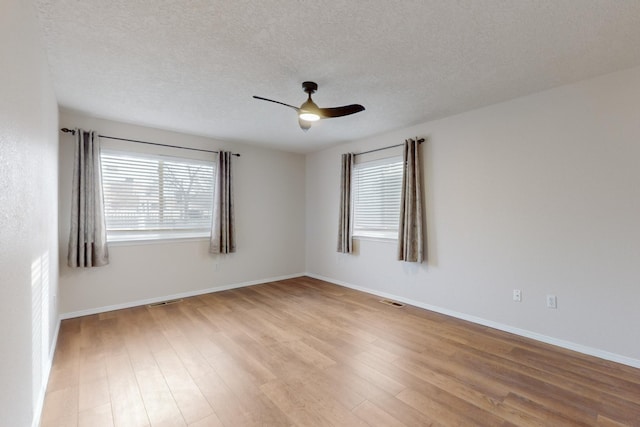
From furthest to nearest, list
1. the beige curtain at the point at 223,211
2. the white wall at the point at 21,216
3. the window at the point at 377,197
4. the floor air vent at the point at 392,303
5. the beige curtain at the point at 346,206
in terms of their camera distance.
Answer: the beige curtain at the point at 346,206 < the beige curtain at the point at 223,211 < the window at the point at 377,197 < the floor air vent at the point at 392,303 < the white wall at the point at 21,216

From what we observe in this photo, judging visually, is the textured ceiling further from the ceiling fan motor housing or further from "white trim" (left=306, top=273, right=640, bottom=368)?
"white trim" (left=306, top=273, right=640, bottom=368)

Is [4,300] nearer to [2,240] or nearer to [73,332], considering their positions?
[2,240]

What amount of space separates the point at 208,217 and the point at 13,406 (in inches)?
145

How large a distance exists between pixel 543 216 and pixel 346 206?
9.03 ft

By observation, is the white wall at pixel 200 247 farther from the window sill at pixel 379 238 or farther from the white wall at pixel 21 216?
the white wall at pixel 21 216

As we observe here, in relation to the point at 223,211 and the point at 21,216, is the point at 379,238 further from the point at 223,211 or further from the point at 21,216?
the point at 21,216

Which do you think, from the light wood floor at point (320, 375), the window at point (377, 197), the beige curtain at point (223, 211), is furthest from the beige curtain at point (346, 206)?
the beige curtain at point (223, 211)

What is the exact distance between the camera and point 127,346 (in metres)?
2.86

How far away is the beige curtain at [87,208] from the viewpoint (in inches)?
140

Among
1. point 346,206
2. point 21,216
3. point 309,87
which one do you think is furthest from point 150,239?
point 309,87

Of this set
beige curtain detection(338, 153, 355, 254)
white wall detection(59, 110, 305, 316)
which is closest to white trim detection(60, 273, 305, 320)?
white wall detection(59, 110, 305, 316)

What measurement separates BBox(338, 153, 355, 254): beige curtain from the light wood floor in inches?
62.9

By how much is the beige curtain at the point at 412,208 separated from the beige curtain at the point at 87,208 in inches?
158

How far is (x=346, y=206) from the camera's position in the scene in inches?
198
